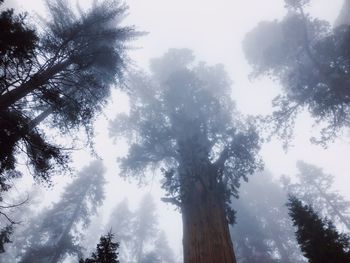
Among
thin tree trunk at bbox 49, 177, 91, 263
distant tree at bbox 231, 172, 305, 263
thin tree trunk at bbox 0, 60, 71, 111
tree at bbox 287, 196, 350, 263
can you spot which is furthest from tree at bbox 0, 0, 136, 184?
distant tree at bbox 231, 172, 305, 263

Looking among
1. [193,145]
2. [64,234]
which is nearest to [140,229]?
[64,234]

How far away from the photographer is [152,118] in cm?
1812

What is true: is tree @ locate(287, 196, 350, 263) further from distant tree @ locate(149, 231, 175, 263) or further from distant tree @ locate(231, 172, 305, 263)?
distant tree @ locate(149, 231, 175, 263)

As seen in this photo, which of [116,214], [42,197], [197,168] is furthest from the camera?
[42,197]

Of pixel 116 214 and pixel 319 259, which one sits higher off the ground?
pixel 116 214

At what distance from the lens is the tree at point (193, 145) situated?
31.0 feet

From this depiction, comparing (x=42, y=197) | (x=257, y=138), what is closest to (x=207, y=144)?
(x=257, y=138)

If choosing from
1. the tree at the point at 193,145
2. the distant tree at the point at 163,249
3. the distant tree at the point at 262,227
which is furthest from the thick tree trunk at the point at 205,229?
the distant tree at the point at 163,249

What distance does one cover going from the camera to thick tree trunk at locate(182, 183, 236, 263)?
8469mm

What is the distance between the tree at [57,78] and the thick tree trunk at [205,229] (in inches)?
185

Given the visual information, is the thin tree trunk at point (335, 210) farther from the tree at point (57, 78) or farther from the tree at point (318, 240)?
the tree at point (57, 78)

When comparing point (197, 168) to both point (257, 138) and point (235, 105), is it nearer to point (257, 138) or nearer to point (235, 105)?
point (257, 138)

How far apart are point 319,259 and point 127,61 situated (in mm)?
12787

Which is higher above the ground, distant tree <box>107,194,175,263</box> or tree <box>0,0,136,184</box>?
distant tree <box>107,194,175,263</box>
